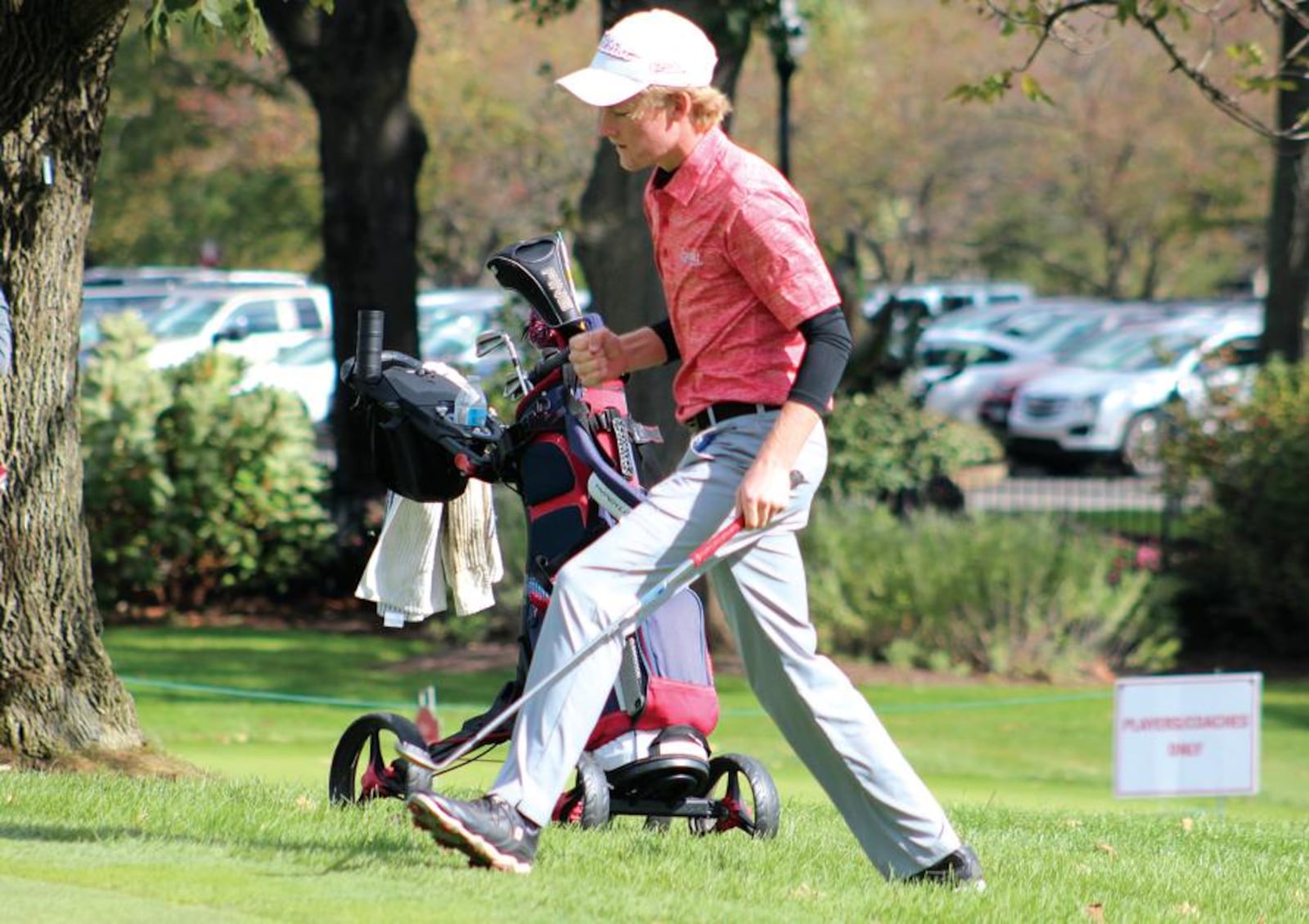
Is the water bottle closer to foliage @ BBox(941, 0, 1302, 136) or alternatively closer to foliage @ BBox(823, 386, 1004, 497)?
foliage @ BBox(941, 0, 1302, 136)

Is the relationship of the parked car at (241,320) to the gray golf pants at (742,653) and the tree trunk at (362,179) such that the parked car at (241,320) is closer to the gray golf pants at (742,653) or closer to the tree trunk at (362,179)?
the tree trunk at (362,179)

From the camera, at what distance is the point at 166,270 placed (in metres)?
40.2

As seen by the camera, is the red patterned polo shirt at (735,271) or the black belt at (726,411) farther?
the black belt at (726,411)

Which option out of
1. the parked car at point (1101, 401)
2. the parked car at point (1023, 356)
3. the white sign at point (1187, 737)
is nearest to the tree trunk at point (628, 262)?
the white sign at point (1187, 737)

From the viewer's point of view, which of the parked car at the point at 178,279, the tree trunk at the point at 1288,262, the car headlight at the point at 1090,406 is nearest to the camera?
the tree trunk at the point at 1288,262

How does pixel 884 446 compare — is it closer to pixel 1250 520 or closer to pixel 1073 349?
pixel 1250 520

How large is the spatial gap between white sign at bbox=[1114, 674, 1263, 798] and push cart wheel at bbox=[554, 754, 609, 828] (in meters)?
2.21

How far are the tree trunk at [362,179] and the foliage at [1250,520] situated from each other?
6381 millimetres

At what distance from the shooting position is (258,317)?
3052 cm

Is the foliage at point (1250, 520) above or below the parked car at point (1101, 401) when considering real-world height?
below

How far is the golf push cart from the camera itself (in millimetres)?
6074

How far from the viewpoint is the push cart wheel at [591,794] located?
19.7 ft

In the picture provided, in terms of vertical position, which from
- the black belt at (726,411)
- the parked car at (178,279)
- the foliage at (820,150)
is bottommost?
the black belt at (726,411)

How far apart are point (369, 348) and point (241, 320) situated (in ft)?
80.4
